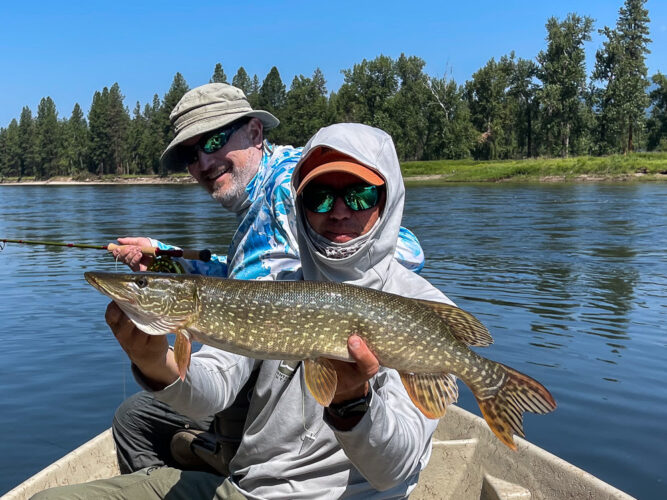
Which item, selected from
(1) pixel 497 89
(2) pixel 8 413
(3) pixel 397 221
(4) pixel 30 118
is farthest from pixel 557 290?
(4) pixel 30 118

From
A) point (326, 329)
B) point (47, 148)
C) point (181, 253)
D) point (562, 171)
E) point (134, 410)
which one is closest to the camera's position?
point (326, 329)

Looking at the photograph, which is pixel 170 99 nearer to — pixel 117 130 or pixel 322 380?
pixel 117 130

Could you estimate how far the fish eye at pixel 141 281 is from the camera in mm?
2539

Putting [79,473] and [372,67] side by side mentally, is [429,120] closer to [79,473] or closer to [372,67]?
[372,67]

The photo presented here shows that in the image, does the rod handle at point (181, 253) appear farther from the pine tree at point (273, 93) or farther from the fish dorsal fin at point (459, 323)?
the pine tree at point (273, 93)

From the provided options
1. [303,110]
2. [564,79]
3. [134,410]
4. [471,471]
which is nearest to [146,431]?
[134,410]

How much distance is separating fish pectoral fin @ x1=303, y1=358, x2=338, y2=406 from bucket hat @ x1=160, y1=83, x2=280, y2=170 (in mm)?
2264

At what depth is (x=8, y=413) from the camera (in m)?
7.17

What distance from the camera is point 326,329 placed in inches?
99.0

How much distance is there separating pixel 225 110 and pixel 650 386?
5483 mm

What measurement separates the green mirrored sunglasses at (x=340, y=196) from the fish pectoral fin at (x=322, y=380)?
711 mm

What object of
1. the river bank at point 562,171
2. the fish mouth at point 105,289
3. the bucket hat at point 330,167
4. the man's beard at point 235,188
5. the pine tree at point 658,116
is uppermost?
the pine tree at point 658,116

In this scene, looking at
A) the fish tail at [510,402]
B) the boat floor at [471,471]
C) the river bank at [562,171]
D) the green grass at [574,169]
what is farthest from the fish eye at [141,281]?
the green grass at [574,169]

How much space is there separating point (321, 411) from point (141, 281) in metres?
0.89
